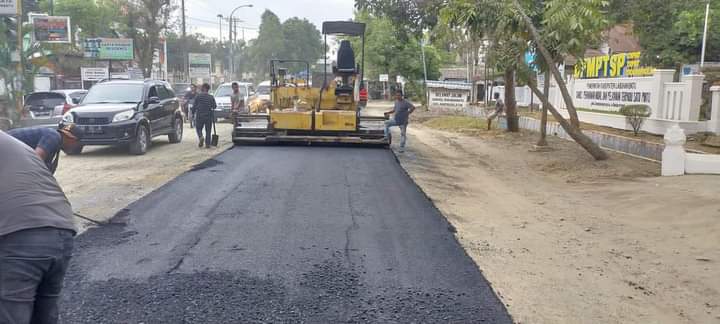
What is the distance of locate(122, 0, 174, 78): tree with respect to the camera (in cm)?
4325

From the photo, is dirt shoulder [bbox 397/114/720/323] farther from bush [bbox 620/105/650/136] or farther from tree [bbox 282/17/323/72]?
tree [bbox 282/17/323/72]

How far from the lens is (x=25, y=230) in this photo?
2814 mm

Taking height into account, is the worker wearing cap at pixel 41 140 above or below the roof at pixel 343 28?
below

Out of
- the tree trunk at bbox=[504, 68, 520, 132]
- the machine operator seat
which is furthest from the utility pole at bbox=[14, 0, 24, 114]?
the tree trunk at bbox=[504, 68, 520, 132]

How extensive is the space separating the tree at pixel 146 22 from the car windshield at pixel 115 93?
1177 inches

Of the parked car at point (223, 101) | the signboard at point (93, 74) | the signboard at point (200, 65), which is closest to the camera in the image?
the parked car at point (223, 101)

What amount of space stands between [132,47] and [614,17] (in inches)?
1355

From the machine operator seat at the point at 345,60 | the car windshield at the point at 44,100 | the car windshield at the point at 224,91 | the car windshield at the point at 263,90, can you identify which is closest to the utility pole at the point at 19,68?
the car windshield at the point at 44,100

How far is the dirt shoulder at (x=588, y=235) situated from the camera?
4930 mm

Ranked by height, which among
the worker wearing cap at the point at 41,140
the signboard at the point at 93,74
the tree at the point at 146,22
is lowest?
the worker wearing cap at the point at 41,140

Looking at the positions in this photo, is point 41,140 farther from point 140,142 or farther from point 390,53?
point 390,53

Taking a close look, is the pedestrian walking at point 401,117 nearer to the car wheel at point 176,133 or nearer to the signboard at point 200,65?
the car wheel at point 176,133

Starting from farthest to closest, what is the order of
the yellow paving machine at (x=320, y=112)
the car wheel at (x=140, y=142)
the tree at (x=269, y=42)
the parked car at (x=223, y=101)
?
the tree at (x=269, y=42) < the parked car at (x=223, y=101) < the yellow paving machine at (x=320, y=112) < the car wheel at (x=140, y=142)

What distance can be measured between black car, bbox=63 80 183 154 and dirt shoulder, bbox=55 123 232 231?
1.36ft
